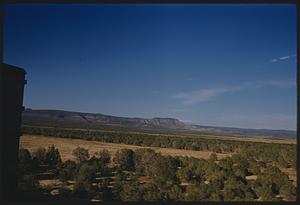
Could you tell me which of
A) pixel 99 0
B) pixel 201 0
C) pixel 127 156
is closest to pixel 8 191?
pixel 99 0

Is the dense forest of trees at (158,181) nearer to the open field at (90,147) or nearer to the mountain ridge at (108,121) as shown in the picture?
the open field at (90,147)

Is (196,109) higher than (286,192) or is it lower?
higher

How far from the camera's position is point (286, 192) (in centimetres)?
941

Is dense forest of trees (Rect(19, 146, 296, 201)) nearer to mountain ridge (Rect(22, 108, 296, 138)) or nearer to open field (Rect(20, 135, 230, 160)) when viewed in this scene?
open field (Rect(20, 135, 230, 160))

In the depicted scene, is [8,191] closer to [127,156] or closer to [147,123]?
[127,156]

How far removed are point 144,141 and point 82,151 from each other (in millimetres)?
15548

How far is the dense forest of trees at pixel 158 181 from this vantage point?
9133mm

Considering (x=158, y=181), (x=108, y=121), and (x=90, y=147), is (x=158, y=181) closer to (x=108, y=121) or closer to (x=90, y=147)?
(x=90, y=147)

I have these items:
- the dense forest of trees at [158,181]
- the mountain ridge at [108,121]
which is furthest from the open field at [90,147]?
the mountain ridge at [108,121]

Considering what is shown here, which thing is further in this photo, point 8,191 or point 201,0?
point 8,191

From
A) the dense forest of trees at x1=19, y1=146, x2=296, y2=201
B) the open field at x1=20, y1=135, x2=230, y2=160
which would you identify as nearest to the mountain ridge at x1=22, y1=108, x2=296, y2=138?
the open field at x1=20, y1=135, x2=230, y2=160

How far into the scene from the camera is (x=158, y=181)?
10789 millimetres

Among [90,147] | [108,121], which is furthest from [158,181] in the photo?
[108,121]

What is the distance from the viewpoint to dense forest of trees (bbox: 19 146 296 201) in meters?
9.13
